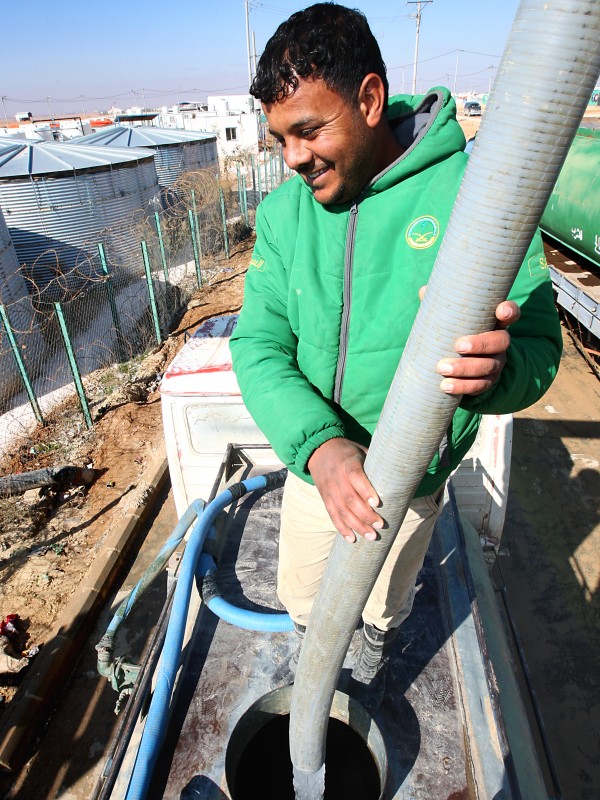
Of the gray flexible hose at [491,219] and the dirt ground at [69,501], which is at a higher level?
the gray flexible hose at [491,219]

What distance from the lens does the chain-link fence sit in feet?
27.5

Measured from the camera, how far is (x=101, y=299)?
11.5 m

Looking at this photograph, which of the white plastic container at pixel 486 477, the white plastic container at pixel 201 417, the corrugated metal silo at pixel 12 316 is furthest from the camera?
the corrugated metal silo at pixel 12 316

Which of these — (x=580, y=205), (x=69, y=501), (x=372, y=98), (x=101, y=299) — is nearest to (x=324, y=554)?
(x=372, y=98)

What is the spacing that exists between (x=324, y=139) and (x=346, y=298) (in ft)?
1.56

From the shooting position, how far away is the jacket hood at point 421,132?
1.57 metres

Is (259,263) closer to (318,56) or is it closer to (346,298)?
(346,298)

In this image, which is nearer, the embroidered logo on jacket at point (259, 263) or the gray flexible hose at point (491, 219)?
the gray flexible hose at point (491, 219)

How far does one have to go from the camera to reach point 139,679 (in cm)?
245

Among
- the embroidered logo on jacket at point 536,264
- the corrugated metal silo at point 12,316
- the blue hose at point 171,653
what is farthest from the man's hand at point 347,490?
the corrugated metal silo at point 12,316

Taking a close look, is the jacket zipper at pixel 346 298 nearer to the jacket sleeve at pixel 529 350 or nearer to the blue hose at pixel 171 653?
the jacket sleeve at pixel 529 350

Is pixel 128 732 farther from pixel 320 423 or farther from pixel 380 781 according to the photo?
pixel 320 423

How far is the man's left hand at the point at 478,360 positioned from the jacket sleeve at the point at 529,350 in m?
0.19

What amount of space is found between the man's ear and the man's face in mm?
23
